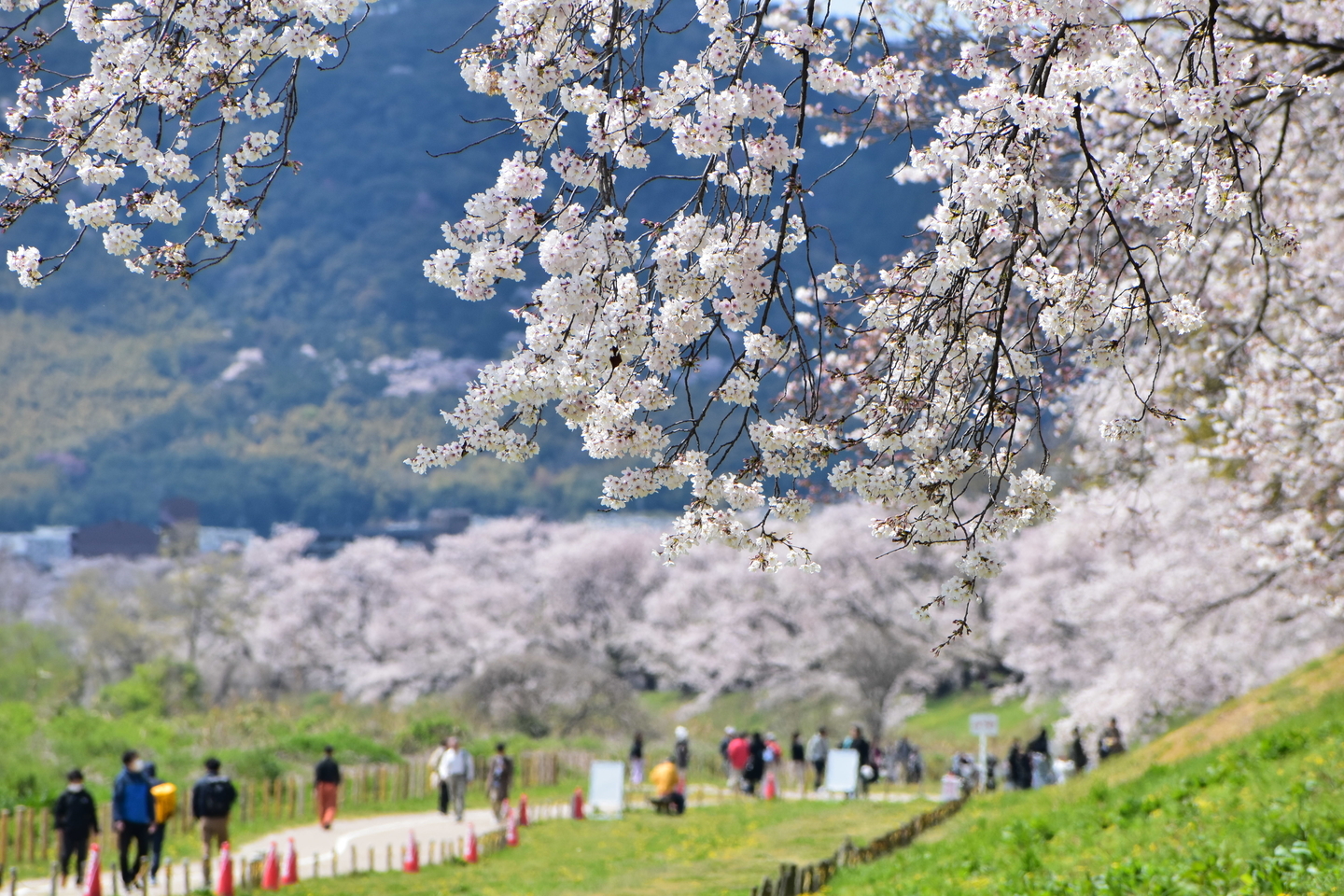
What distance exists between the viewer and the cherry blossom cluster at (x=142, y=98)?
4.35 meters

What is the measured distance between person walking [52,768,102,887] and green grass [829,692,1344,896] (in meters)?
7.14

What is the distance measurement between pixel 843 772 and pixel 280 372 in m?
108

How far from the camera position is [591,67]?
4.16 meters

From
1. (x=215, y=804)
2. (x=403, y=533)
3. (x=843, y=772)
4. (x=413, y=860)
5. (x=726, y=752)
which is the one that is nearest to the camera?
(x=215, y=804)

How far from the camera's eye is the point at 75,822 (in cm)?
1141

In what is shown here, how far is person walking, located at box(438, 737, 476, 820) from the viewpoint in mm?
18188

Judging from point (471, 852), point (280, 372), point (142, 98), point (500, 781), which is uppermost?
point (280, 372)

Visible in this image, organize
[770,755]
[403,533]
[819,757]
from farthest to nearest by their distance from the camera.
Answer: [403,533], [819,757], [770,755]

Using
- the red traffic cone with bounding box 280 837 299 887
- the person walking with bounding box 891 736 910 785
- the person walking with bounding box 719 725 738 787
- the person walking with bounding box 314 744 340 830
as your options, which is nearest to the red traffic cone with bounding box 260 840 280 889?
the red traffic cone with bounding box 280 837 299 887

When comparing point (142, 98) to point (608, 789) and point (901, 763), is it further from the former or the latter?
point (901, 763)

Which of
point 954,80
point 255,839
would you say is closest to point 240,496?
point 255,839

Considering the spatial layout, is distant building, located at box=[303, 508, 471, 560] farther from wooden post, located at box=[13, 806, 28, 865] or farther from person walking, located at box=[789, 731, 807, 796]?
wooden post, located at box=[13, 806, 28, 865]

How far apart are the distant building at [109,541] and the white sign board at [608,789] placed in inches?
3593

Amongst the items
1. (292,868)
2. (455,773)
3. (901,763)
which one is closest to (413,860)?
(292,868)
